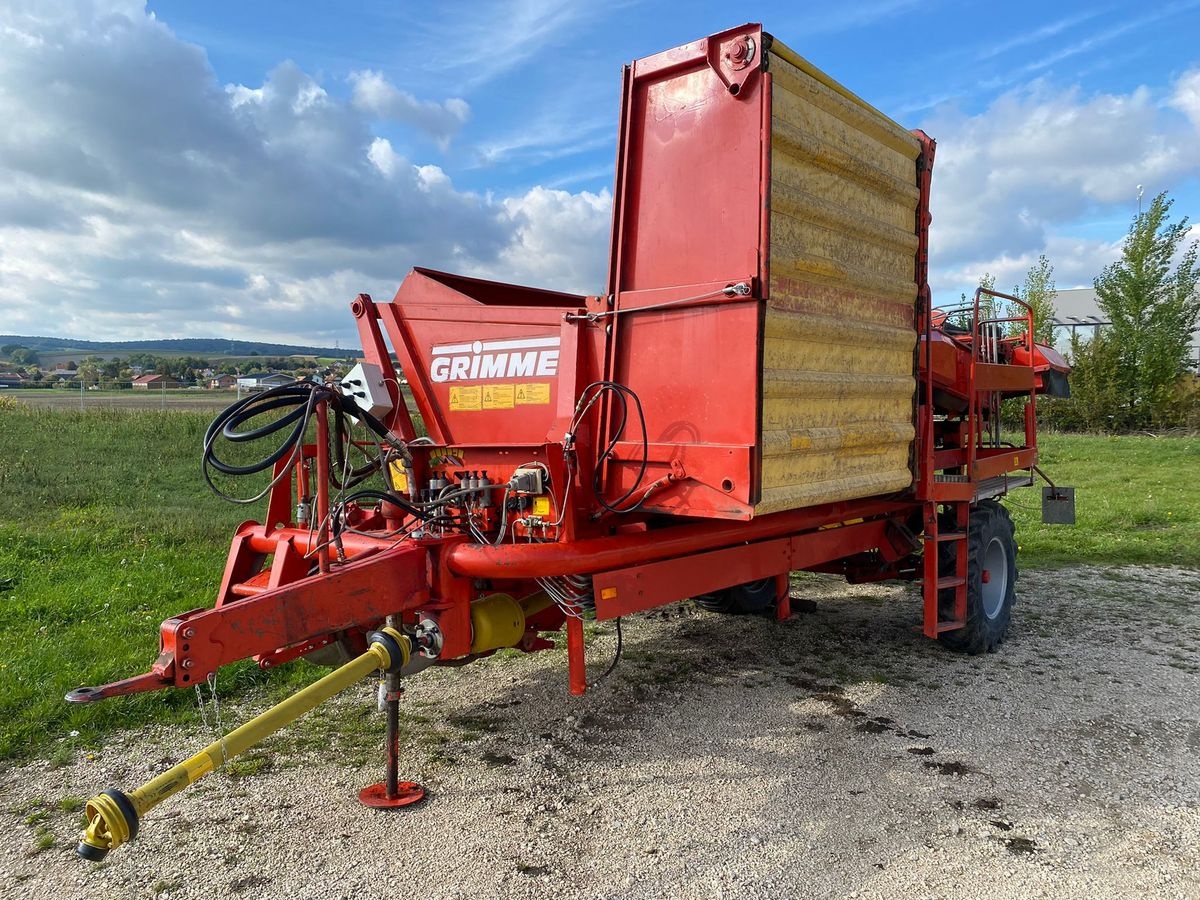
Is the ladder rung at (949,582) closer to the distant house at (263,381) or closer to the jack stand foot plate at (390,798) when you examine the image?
the jack stand foot plate at (390,798)

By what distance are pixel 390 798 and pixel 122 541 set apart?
5.59m

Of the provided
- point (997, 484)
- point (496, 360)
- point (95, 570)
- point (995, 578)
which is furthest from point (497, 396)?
point (95, 570)

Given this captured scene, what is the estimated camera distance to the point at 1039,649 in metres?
5.88

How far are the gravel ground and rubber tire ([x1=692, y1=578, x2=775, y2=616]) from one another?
2.71ft

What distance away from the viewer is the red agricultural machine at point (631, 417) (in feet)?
11.3

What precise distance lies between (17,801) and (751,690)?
11.7 feet

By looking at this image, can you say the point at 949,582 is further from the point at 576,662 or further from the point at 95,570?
the point at 95,570

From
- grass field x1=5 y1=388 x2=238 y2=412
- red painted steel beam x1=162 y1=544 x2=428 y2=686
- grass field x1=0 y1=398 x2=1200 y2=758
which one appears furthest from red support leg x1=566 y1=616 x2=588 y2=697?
grass field x1=5 y1=388 x2=238 y2=412

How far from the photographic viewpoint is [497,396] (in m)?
4.20

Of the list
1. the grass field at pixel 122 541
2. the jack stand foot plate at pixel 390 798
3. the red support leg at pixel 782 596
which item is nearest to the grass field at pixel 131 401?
the grass field at pixel 122 541

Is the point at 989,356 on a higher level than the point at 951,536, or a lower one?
higher

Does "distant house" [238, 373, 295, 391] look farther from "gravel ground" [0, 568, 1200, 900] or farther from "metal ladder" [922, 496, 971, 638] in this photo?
"metal ladder" [922, 496, 971, 638]

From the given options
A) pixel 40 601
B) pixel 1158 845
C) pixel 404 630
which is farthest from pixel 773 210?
pixel 40 601

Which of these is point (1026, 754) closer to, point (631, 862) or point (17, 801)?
point (631, 862)
